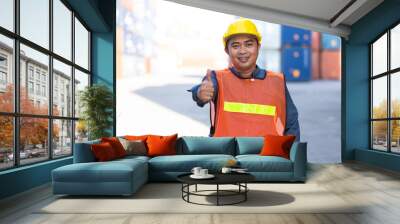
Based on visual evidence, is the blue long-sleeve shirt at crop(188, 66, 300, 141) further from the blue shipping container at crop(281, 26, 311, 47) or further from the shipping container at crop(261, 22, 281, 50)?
the blue shipping container at crop(281, 26, 311, 47)

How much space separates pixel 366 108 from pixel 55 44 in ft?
23.5

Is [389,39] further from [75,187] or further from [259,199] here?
[75,187]

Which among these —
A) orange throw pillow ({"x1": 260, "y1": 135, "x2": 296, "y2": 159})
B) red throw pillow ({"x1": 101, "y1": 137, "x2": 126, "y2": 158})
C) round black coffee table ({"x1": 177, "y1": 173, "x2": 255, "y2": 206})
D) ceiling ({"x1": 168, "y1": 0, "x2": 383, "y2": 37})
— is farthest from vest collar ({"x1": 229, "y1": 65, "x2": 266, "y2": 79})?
round black coffee table ({"x1": 177, "y1": 173, "x2": 255, "y2": 206})

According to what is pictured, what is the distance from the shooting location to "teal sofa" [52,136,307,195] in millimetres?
4727

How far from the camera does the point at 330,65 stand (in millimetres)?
10359

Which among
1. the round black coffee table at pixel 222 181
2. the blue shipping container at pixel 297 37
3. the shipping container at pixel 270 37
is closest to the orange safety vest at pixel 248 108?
the shipping container at pixel 270 37

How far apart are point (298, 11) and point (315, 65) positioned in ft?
7.98

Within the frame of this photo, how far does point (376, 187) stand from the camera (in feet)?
18.3

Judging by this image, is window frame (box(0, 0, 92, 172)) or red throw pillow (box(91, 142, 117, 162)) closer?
window frame (box(0, 0, 92, 172))

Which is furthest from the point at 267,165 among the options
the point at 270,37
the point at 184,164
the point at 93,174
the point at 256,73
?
the point at 270,37

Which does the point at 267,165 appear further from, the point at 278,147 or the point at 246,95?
the point at 246,95

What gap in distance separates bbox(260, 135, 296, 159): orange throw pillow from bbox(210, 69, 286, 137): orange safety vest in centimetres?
226

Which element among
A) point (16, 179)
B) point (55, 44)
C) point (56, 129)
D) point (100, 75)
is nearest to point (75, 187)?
point (16, 179)

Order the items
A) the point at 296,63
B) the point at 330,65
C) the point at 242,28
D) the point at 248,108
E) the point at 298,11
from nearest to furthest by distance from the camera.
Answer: the point at 298,11
the point at 248,108
the point at 242,28
the point at 296,63
the point at 330,65
